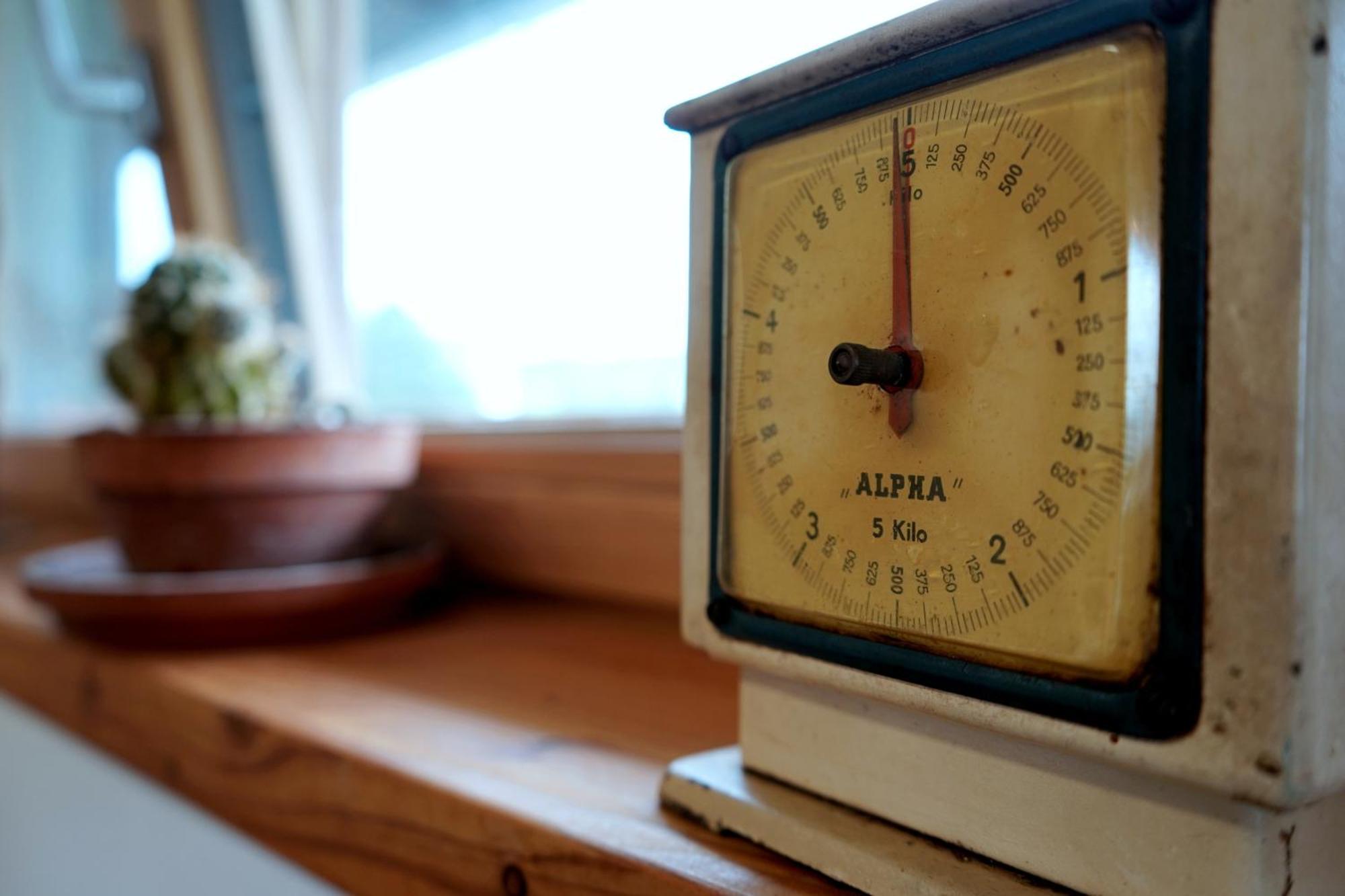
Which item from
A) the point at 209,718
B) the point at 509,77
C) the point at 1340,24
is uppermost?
the point at 509,77

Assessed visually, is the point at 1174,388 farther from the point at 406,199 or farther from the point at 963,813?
the point at 406,199

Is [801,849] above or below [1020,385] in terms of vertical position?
below

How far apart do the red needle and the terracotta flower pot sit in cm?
65

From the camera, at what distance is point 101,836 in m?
0.93

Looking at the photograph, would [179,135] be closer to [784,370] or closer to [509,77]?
[509,77]

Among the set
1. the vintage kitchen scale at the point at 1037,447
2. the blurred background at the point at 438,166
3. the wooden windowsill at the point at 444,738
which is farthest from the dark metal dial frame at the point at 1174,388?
the blurred background at the point at 438,166

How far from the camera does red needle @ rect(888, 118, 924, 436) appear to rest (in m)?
0.37

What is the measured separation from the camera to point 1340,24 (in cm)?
28

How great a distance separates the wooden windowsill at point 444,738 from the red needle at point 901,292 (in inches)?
7.1

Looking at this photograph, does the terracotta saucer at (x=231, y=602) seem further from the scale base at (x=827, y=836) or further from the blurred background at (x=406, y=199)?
the scale base at (x=827, y=836)

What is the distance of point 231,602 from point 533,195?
506mm

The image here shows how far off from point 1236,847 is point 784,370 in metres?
0.22

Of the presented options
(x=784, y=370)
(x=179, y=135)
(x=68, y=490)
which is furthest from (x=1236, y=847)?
(x=68, y=490)

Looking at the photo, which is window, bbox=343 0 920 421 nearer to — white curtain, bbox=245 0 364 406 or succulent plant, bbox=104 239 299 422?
white curtain, bbox=245 0 364 406
